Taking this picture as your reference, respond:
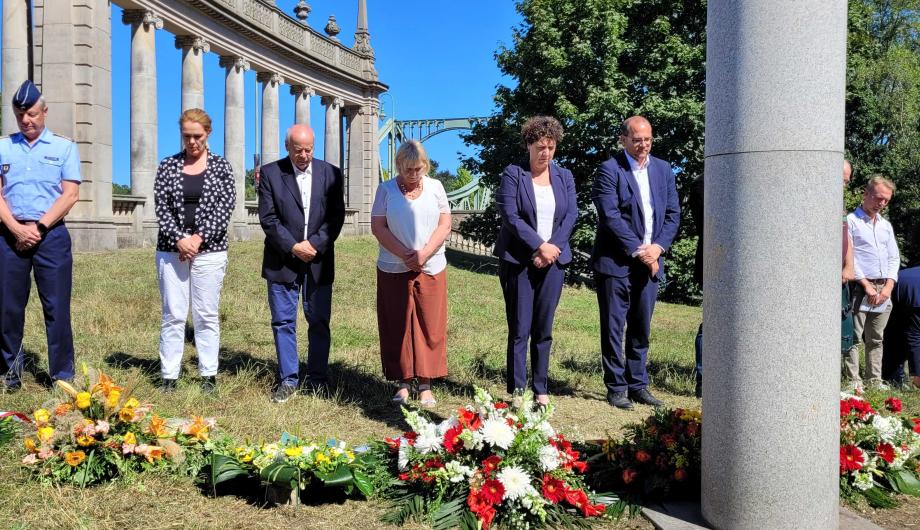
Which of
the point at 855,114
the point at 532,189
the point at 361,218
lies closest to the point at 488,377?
the point at 532,189

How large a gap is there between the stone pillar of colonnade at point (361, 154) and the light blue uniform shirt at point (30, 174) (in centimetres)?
3129

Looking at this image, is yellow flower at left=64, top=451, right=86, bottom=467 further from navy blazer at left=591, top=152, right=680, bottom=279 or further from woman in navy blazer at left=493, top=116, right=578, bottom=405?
navy blazer at left=591, top=152, right=680, bottom=279

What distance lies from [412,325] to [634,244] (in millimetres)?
1790

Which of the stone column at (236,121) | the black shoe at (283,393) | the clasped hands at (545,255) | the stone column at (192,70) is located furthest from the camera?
the stone column at (236,121)

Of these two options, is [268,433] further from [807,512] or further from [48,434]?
[807,512]

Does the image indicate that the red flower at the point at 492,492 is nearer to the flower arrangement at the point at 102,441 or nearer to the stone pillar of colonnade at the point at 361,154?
the flower arrangement at the point at 102,441

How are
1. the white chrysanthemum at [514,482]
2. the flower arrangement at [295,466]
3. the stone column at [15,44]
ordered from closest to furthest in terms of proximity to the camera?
the white chrysanthemum at [514,482], the flower arrangement at [295,466], the stone column at [15,44]

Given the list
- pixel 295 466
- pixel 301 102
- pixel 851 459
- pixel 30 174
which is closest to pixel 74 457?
pixel 295 466

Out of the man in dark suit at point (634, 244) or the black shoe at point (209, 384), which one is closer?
the black shoe at point (209, 384)

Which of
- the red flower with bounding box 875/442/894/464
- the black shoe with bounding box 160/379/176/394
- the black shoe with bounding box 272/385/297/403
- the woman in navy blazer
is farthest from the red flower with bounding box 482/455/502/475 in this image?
the black shoe with bounding box 160/379/176/394

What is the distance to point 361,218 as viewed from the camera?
36156 millimetres

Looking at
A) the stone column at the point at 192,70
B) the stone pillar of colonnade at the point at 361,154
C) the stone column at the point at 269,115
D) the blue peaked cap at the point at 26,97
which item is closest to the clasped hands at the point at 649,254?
the blue peaked cap at the point at 26,97

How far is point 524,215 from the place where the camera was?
18.8ft

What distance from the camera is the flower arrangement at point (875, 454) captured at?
3842 mm
